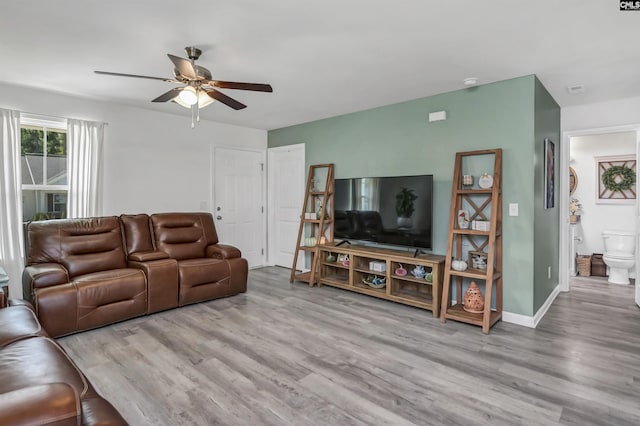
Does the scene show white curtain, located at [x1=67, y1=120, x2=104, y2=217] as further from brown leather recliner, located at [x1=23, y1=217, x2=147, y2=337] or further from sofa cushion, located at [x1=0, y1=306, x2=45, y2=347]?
sofa cushion, located at [x1=0, y1=306, x2=45, y2=347]

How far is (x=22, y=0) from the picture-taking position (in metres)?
2.04

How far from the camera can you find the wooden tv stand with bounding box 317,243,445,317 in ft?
12.0

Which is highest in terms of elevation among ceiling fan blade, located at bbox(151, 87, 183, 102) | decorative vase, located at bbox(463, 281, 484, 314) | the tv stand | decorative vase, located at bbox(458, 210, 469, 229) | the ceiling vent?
the ceiling vent

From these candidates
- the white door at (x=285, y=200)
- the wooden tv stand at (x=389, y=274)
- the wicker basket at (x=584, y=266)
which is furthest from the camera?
the white door at (x=285, y=200)

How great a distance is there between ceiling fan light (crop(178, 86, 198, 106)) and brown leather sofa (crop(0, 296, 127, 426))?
5.99 ft

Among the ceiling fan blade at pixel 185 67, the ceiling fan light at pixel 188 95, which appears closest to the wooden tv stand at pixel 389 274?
the ceiling fan light at pixel 188 95

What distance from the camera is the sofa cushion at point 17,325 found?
6.10ft

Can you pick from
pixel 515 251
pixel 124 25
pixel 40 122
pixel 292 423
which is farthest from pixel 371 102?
pixel 40 122

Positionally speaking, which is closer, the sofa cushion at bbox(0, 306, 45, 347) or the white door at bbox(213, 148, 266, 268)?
the sofa cushion at bbox(0, 306, 45, 347)

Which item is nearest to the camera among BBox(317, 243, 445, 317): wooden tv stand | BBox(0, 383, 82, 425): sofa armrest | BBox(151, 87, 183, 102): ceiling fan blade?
BBox(0, 383, 82, 425): sofa armrest

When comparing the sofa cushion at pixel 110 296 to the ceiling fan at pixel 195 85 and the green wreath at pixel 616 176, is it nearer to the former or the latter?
the ceiling fan at pixel 195 85

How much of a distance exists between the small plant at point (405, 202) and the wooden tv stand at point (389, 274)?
479 mm

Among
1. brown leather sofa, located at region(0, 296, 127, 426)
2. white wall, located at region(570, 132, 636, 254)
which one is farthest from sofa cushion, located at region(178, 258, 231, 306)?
white wall, located at region(570, 132, 636, 254)

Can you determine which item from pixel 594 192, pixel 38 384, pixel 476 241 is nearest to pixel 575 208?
pixel 594 192
